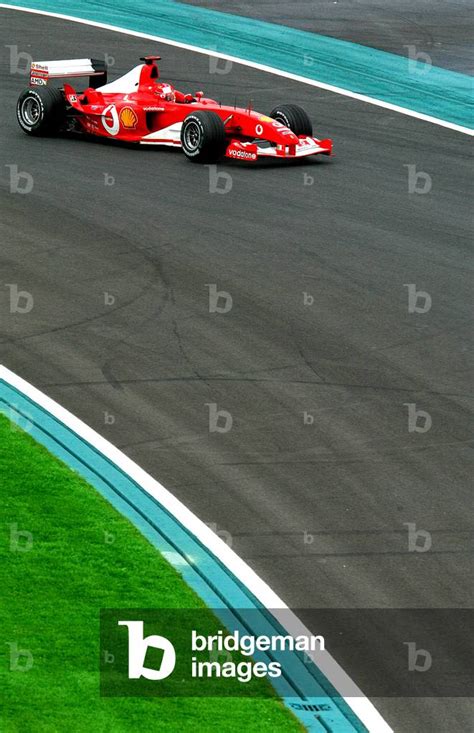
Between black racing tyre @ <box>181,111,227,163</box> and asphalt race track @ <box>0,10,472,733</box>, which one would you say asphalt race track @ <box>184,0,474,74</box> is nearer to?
asphalt race track @ <box>0,10,472,733</box>

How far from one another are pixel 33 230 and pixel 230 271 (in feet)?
9.97

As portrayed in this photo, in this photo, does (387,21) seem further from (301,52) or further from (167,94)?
(167,94)

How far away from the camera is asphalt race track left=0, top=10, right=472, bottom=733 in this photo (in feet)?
33.7

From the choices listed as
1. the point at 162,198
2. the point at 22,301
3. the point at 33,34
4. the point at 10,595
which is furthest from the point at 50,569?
the point at 33,34

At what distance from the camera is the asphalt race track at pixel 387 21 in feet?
93.7

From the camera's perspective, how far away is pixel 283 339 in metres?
14.1

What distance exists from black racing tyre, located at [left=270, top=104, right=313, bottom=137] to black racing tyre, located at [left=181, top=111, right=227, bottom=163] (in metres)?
1.06

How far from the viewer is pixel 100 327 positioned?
14492 millimetres

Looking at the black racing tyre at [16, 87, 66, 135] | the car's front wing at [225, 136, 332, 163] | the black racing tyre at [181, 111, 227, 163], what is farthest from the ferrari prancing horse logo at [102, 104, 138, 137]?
the car's front wing at [225, 136, 332, 163]

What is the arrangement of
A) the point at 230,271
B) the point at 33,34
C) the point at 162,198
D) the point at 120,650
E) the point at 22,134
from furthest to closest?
the point at 33,34 → the point at 22,134 → the point at 162,198 → the point at 230,271 → the point at 120,650

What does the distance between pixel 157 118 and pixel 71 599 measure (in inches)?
527

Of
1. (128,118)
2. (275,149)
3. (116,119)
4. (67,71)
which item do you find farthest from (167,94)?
(67,71)

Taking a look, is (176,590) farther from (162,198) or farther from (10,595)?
(162,198)

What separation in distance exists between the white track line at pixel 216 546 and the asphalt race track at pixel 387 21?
16.9m
